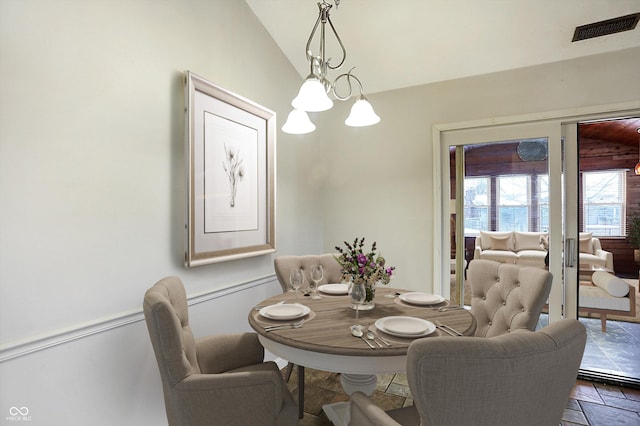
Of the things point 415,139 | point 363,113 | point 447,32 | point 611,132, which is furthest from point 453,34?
point 611,132

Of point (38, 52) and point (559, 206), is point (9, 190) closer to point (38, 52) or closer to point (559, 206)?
point (38, 52)

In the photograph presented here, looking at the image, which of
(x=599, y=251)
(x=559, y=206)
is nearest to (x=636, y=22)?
(x=559, y=206)

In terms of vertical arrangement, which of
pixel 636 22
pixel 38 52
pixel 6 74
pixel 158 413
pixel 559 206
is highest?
pixel 636 22

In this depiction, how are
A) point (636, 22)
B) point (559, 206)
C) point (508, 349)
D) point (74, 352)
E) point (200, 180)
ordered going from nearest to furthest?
Answer: point (508, 349)
point (74, 352)
point (200, 180)
point (636, 22)
point (559, 206)

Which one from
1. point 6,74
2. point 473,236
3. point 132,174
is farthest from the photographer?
point 473,236

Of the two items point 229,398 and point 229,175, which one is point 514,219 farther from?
point 229,398

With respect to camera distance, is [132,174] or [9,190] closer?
[9,190]

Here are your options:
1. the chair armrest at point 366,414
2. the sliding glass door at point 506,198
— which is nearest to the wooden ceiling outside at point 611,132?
the sliding glass door at point 506,198

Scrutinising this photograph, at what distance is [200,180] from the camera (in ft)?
6.44

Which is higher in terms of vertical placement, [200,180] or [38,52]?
[38,52]

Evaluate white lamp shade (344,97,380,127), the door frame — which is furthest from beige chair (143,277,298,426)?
the door frame

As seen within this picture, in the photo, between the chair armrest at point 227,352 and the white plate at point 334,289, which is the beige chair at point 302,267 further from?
the chair armrest at point 227,352

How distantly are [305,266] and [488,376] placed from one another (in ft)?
6.12

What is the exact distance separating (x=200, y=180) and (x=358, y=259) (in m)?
1.06
